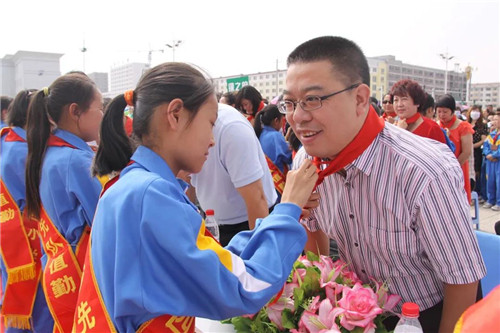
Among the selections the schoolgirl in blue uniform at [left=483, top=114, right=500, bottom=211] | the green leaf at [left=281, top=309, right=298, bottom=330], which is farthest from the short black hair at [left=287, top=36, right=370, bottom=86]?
the schoolgirl in blue uniform at [left=483, top=114, right=500, bottom=211]

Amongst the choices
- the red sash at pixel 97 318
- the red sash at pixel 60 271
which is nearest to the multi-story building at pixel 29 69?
the red sash at pixel 60 271

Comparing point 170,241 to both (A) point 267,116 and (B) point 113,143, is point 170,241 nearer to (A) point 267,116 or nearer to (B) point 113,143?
(B) point 113,143

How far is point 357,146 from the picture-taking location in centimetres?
145

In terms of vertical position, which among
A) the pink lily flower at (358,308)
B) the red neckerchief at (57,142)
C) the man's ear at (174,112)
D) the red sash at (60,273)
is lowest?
the red sash at (60,273)

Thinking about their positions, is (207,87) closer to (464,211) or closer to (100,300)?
(100,300)

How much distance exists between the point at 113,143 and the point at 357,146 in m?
0.90

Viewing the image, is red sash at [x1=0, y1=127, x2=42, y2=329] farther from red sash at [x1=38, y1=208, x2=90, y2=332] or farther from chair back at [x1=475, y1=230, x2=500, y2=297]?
chair back at [x1=475, y1=230, x2=500, y2=297]

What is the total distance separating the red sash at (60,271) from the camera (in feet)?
6.32

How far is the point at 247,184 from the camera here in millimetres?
2299

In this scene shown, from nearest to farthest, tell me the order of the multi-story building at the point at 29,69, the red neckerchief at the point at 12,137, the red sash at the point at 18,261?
the red sash at the point at 18,261 → the red neckerchief at the point at 12,137 → the multi-story building at the point at 29,69

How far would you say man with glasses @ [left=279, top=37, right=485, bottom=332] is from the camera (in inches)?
52.6

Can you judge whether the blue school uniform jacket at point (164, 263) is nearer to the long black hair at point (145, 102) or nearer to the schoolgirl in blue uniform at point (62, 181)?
the long black hair at point (145, 102)

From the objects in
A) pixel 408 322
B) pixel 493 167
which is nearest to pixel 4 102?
pixel 408 322

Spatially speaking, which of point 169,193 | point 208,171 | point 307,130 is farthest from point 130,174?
point 208,171
